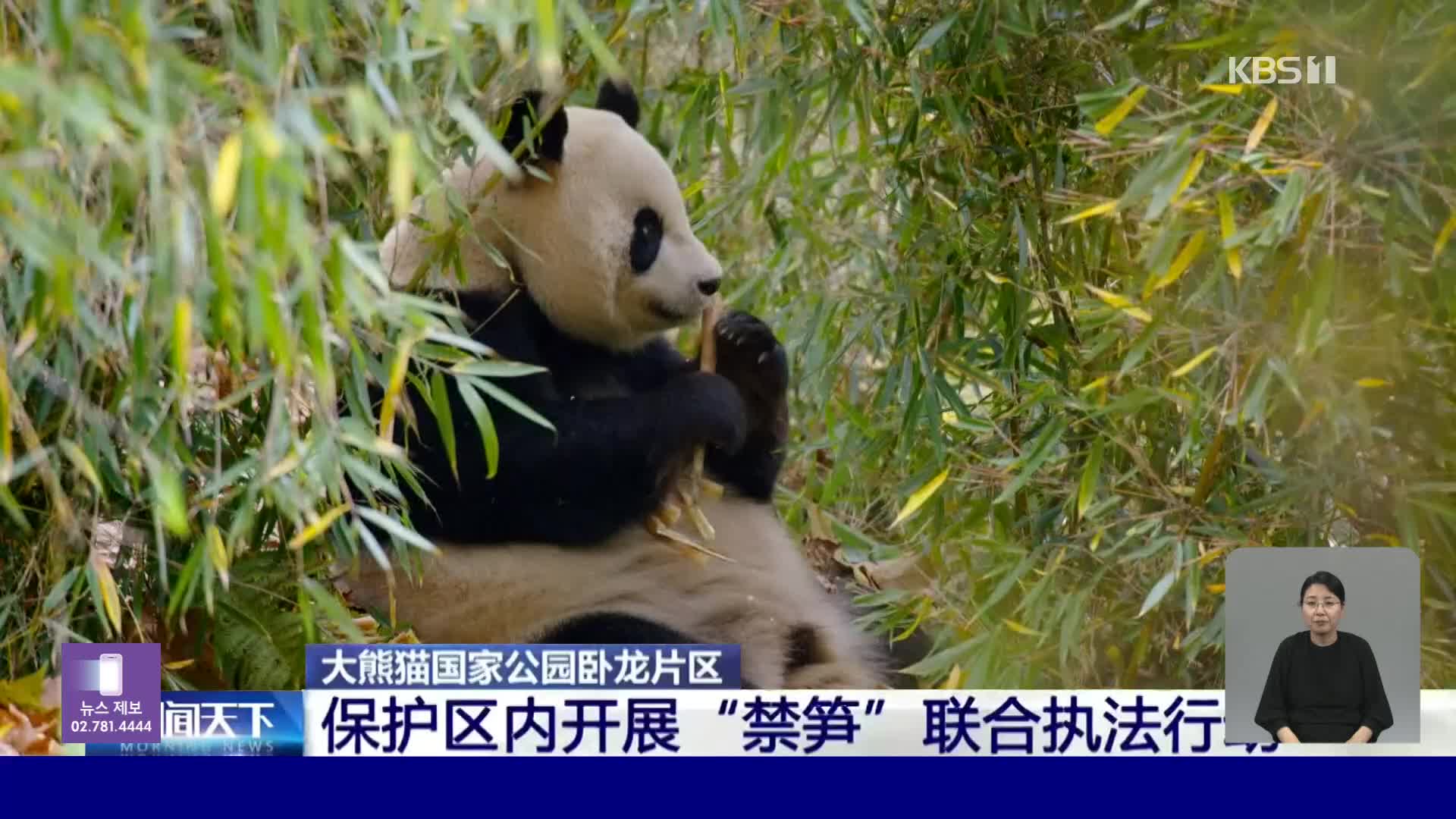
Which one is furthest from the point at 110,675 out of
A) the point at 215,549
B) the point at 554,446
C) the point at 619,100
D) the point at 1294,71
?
the point at 1294,71

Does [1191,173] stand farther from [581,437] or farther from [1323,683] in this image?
[581,437]

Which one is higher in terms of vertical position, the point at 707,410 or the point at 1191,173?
the point at 1191,173

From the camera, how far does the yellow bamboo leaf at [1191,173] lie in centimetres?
266

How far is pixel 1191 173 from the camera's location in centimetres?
267

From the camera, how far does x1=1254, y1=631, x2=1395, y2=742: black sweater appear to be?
293 cm

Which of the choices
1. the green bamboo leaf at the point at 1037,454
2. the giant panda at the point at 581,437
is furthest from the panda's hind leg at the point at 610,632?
the green bamboo leaf at the point at 1037,454

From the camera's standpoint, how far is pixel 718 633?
11.5 feet

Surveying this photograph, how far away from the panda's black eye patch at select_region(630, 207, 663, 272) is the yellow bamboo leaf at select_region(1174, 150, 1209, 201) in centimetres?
114

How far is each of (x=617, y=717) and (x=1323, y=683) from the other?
1280mm

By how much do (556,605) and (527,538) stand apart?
155mm

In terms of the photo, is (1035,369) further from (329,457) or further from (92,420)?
(92,420)

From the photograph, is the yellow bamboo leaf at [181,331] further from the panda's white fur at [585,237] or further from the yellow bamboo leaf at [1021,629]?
the yellow bamboo leaf at [1021,629]

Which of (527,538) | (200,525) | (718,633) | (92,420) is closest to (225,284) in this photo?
(92,420)

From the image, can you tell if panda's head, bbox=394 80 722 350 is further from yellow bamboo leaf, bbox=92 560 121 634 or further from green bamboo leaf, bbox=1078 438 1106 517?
yellow bamboo leaf, bbox=92 560 121 634
